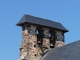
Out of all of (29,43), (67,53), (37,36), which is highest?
(37,36)

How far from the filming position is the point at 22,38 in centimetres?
1730

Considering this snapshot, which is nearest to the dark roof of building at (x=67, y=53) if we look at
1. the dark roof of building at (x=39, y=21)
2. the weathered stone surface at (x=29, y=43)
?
the weathered stone surface at (x=29, y=43)

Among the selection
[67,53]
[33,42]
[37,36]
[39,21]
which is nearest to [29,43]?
[33,42]

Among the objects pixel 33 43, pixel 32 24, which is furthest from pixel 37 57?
pixel 32 24

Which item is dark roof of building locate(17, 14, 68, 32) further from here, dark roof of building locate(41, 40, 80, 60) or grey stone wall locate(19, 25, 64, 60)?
dark roof of building locate(41, 40, 80, 60)

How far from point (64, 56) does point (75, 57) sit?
69cm

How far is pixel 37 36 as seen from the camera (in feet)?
57.2

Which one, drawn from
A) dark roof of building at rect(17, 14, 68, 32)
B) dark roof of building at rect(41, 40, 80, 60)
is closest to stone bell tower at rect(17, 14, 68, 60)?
dark roof of building at rect(17, 14, 68, 32)

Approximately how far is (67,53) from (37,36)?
132 inches

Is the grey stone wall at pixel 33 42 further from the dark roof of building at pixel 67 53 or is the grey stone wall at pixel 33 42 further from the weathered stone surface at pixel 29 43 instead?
the dark roof of building at pixel 67 53

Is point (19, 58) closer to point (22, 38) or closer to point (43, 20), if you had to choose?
point (22, 38)

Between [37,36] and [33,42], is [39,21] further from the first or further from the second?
[33,42]

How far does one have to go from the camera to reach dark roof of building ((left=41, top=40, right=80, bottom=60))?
14.2m

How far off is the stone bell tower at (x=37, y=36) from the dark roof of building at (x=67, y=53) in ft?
→ 3.85
